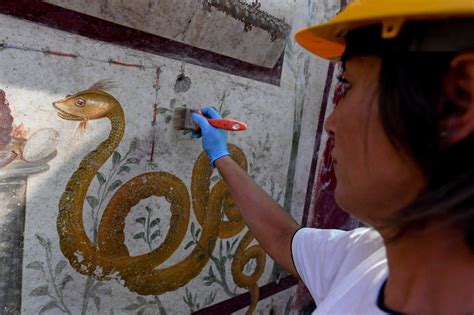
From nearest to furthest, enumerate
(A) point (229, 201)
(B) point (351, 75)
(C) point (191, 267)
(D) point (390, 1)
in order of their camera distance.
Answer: (D) point (390, 1)
(B) point (351, 75)
(C) point (191, 267)
(A) point (229, 201)

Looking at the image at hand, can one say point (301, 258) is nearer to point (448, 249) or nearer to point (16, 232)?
point (448, 249)

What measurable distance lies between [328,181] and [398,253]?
138 centimetres

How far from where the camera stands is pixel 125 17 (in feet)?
3.64

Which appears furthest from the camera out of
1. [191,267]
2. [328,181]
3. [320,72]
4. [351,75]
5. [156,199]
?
[328,181]

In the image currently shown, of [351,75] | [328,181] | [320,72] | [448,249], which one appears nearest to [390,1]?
[351,75]

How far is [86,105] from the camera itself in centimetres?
108

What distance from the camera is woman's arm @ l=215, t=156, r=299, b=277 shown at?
1.12m

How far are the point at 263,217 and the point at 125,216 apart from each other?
1.23 ft

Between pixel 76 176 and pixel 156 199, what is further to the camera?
pixel 156 199

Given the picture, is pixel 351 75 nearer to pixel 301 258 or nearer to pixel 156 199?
pixel 301 258

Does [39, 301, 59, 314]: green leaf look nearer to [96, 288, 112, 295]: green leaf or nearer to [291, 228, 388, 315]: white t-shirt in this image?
[96, 288, 112, 295]: green leaf

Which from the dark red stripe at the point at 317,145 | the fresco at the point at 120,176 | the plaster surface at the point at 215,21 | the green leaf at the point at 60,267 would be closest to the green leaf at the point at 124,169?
the fresco at the point at 120,176

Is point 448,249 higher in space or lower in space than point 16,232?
higher

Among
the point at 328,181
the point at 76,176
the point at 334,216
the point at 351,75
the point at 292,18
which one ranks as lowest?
the point at 334,216
